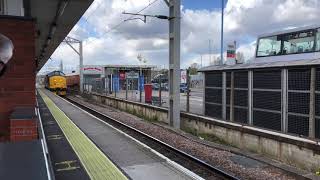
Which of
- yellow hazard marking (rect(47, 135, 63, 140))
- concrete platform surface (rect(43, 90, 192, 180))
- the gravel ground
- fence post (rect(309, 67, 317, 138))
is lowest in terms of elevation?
the gravel ground

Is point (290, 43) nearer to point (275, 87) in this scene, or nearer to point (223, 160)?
point (275, 87)

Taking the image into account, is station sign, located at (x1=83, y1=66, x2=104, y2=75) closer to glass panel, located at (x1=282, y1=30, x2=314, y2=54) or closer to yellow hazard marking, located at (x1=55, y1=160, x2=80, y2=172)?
glass panel, located at (x1=282, y1=30, x2=314, y2=54)

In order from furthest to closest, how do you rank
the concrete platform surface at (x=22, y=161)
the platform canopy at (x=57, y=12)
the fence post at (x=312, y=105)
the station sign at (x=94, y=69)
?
the station sign at (x=94, y=69) → the platform canopy at (x=57, y=12) → the fence post at (x=312, y=105) → the concrete platform surface at (x=22, y=161)

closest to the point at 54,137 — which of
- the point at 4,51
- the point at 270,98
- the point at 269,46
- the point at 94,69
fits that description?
the point at 270,98

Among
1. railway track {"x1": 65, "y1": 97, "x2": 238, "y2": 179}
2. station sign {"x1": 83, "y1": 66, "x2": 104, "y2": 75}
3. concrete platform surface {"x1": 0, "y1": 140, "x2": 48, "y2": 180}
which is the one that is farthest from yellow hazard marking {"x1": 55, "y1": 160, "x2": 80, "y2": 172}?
station sign {"x1": 83, "y1": 66, "x2": 104, "y2": 75}

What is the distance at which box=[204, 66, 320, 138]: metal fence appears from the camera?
36.5ft

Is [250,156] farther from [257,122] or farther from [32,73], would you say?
[32,73]

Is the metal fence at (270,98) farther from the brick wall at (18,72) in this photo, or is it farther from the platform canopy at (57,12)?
the brick wall at (18,72)

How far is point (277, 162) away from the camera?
10.6 meters

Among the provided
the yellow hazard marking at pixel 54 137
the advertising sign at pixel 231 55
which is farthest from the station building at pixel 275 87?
the yellow hazard marking at pixel 54 137

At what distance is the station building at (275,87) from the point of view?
11.3 m

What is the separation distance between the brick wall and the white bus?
9227mm

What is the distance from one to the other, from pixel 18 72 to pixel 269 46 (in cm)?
1127

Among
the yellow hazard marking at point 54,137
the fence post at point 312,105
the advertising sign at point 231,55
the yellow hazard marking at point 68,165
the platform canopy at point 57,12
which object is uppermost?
the platform canopy at point 57,12
